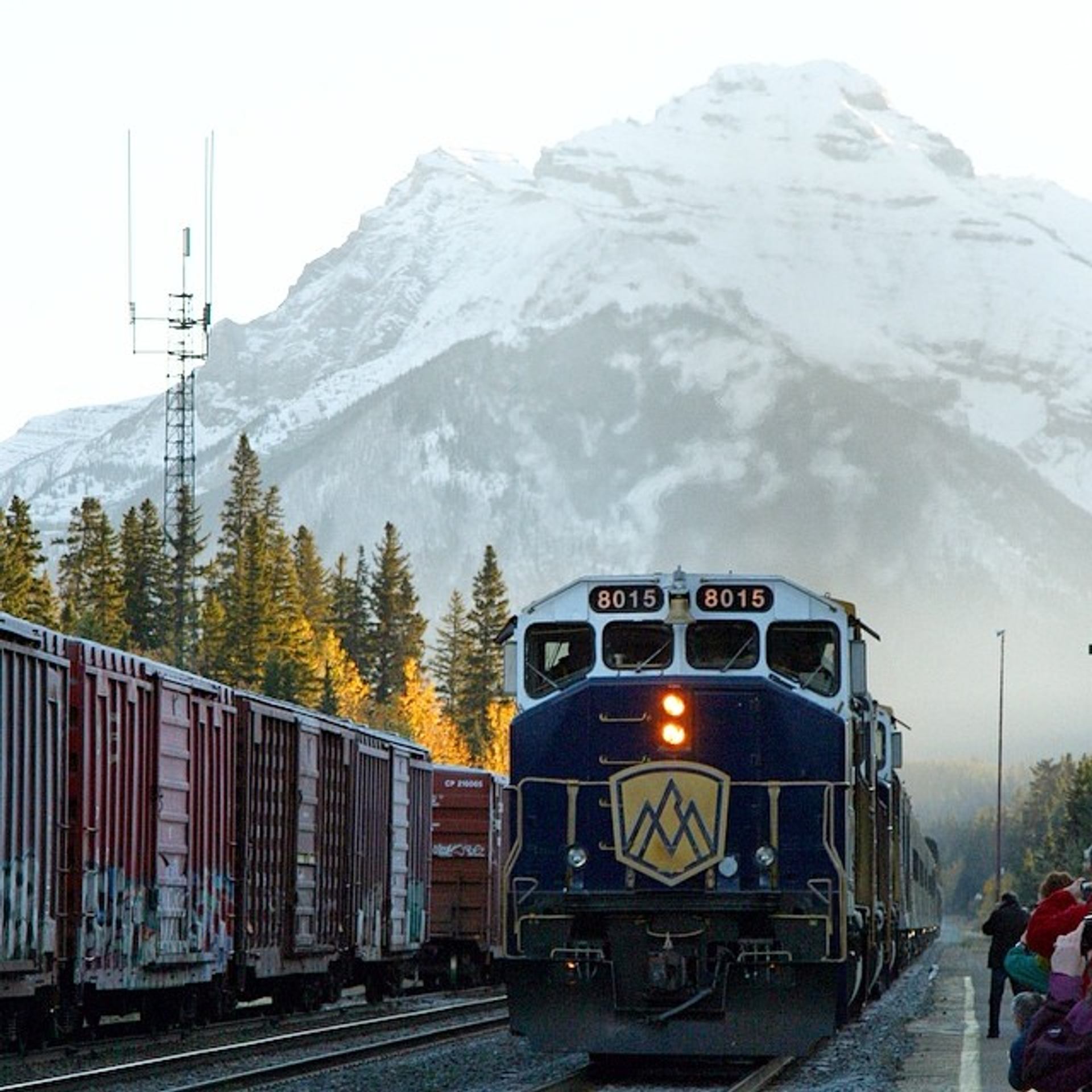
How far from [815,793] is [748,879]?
1.02 metres

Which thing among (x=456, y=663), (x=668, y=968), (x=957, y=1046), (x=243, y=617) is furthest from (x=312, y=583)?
(x=668, y=968)

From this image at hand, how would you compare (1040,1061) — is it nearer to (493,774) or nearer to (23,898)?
(23,898)

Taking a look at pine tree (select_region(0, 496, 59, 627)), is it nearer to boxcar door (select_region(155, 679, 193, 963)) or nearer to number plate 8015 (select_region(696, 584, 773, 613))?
boxcar door (select_region(155, 679, 193, 963))

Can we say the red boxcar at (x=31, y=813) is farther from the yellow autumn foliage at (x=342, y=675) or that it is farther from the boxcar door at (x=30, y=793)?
the yellow autumn foliage at (x=342, y=675)

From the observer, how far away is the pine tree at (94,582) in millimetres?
147875

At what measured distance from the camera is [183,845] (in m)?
26.9

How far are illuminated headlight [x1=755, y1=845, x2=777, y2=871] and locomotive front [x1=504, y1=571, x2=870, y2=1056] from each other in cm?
2

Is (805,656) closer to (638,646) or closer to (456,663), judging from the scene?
(638,646)

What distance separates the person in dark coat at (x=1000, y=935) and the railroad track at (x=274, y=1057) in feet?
21.6

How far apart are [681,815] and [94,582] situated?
138 metres

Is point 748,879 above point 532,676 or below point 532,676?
below

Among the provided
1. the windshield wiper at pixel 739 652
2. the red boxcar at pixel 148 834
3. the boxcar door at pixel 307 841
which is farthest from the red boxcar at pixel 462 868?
the windshield wiper at pixel 739 652

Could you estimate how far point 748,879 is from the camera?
825 inches

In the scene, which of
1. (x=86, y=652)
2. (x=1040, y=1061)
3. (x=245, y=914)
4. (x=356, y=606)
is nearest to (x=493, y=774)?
(x=245, y=914)
